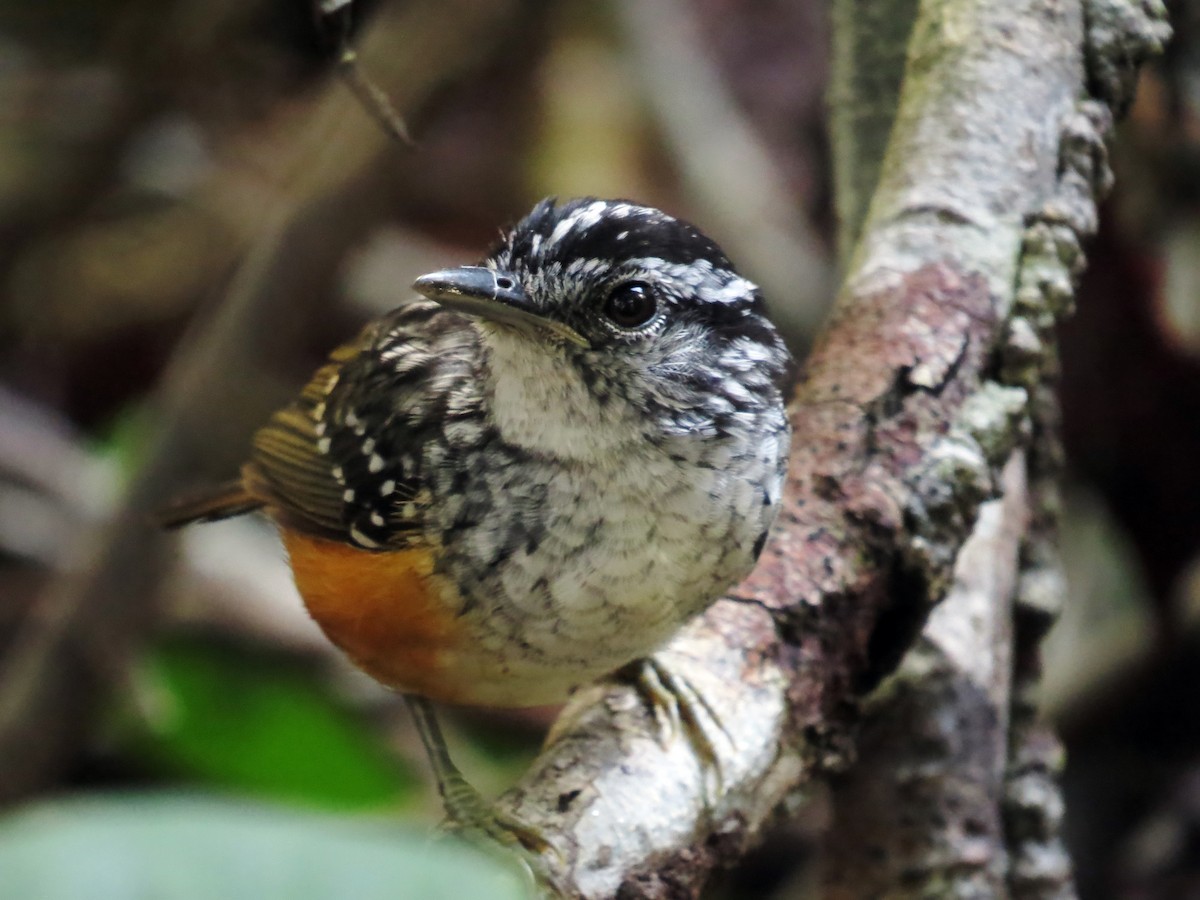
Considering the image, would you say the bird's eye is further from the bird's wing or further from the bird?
the bird's wing

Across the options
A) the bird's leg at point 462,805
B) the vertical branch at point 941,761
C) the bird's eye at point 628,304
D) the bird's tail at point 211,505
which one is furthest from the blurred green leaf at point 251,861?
the bird's tail at point 211,505

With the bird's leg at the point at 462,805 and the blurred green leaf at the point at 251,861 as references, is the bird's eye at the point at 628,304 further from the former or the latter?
the blurred green leaf at the point at 251,861

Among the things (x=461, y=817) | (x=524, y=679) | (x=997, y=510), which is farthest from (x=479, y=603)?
(x=997, y=510)

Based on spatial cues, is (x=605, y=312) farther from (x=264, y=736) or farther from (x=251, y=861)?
(x=264, y=736)

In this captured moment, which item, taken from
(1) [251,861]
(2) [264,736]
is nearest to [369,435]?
(1) [251,861]

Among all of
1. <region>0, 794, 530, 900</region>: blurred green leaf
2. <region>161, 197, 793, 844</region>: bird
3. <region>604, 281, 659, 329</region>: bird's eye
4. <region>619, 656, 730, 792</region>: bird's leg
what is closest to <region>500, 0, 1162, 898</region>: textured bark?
<region>619, 656, 730, 792</region>: bird's leg
